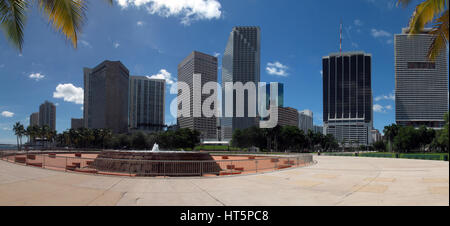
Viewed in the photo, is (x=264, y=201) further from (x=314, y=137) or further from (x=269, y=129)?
(x=314, y=137)

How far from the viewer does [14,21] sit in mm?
7422

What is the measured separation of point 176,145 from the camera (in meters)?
85.2

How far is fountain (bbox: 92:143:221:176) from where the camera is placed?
1664 cm

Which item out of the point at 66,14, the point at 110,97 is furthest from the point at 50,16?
the point at 110,97

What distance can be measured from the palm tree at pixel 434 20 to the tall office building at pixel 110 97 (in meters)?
183

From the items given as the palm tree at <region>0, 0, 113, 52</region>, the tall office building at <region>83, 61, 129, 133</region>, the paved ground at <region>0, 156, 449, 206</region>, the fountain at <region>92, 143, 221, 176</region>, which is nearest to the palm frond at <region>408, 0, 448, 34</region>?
the paved ground at <region>0, 156, 449, 206</region>

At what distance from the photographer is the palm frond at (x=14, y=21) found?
→ 23.5 ft

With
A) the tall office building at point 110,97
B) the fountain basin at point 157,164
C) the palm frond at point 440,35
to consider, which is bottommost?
the fountain basin at point 157,164

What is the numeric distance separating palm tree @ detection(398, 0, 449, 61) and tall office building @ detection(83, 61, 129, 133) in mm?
182666

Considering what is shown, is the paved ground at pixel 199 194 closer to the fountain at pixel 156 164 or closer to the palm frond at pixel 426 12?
the fountain at pixel 156 164

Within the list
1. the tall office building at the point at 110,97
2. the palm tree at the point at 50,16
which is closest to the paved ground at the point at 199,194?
the palm tree at the point at 50,16

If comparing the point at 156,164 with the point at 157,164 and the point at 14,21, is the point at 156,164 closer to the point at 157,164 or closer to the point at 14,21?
the point at 157,164
